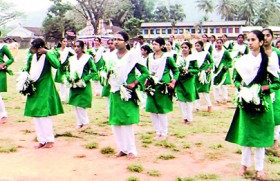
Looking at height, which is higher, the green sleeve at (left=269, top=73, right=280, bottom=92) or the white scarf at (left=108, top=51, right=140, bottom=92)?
the white scarf at (left=108, top=51, right=140, bottom=92)

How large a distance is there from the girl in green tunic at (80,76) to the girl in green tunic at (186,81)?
2048mm

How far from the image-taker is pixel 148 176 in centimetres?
553

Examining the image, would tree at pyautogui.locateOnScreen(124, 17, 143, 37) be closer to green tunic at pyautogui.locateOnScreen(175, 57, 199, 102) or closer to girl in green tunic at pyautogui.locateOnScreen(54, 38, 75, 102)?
girl in green tunic at pyautogui.locateOnScreen(54, 38, 75, 102)

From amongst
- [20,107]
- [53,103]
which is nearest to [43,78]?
[53,103]

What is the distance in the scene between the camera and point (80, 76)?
809 cm

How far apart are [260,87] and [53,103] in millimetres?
3583

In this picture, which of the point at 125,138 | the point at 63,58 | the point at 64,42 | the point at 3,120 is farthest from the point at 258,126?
the point at 64,42

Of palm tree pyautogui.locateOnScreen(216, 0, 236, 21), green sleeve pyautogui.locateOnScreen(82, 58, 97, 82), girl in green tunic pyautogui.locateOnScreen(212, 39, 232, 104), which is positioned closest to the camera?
green sleeve pyautogui.locateOnScreen(82, 58, 97, 82)

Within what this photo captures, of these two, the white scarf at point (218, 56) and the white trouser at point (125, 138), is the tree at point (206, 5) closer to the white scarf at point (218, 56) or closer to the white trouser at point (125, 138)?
the white scarf at point (218, 56)

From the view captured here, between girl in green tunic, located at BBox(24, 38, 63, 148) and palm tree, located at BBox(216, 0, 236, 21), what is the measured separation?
90.4m

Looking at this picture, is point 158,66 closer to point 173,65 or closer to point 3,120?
point 173,65

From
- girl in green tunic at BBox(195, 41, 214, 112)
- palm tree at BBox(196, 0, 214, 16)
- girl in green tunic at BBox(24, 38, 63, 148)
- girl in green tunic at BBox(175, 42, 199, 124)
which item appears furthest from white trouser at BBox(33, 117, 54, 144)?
palm tree at BBox(196, 0, 214, 16)

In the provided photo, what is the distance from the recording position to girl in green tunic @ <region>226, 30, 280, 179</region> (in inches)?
203

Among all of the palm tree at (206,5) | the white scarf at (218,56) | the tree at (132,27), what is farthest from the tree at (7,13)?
the white scarf at (218,56)
